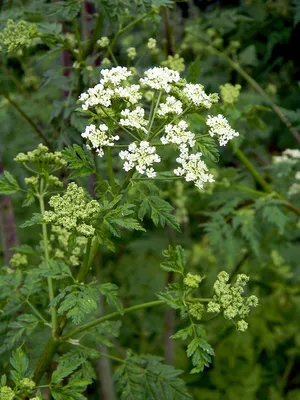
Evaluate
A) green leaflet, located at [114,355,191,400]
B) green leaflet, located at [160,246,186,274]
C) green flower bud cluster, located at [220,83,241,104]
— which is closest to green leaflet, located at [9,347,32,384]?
green leaflet, located at [114,355,191,400]

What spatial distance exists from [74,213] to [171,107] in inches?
19.0

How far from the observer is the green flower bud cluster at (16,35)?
2.33 m

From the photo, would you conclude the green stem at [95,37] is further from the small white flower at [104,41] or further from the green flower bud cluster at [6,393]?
the green flower bud cluster at [6,393]

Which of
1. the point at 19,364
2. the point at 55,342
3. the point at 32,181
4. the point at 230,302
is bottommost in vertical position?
the point at 55,342

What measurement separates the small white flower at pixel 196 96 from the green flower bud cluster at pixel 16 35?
84cm

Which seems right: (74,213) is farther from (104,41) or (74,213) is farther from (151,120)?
(104,41)

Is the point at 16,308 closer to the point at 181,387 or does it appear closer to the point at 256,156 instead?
the point at 181,387

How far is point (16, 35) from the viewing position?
2.37 metres

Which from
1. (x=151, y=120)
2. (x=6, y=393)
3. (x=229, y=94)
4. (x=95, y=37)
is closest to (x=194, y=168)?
(x=151, y=120)

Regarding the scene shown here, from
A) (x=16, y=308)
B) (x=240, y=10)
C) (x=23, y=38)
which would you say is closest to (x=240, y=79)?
(x=240, y=10)

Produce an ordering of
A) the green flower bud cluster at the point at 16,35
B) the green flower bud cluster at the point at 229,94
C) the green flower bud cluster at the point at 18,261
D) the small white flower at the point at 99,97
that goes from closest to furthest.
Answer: the small white flower at the point at 99,97 → the green flower bud cluster at the point at 16,35 → the green flower bud cluster at the point at 18,261 → the green flower bud cluster at the point at 229,94

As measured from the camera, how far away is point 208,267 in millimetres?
4770

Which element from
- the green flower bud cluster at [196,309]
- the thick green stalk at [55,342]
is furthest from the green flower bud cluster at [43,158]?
the green flower bud cluster at [196,309]

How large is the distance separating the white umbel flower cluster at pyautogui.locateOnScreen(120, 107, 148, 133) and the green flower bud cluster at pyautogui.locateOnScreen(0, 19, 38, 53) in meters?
0.76
